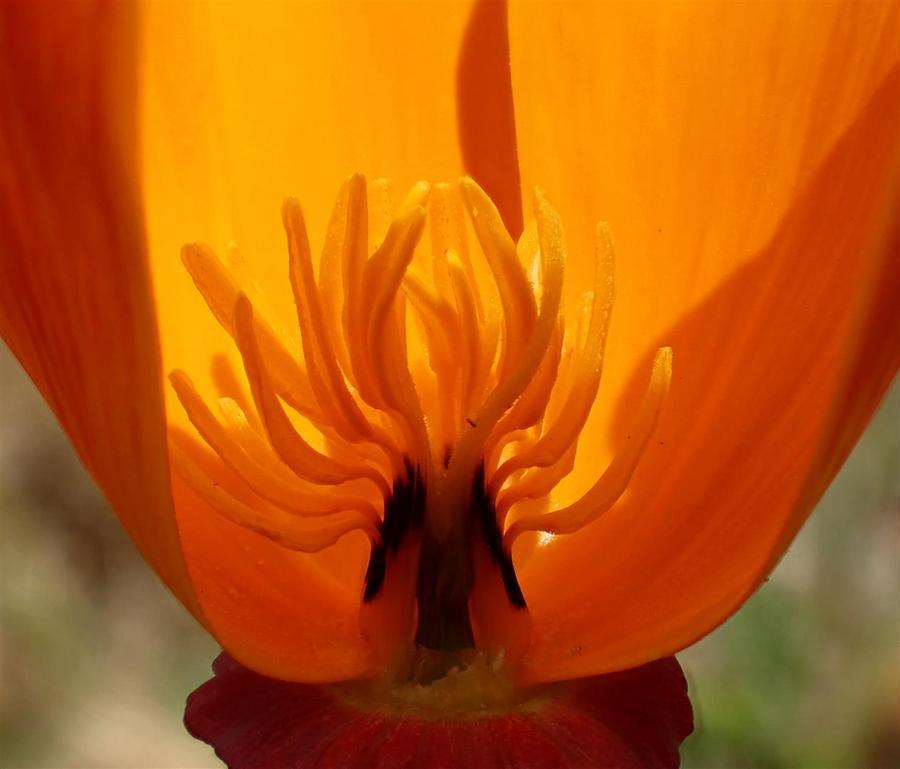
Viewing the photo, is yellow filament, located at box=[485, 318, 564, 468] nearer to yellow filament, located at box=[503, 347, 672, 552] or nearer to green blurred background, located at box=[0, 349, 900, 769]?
yellow filament, located at box=[503, 347, 672, 552]

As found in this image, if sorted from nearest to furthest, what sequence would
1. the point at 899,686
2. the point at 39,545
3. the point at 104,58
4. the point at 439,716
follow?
the point at 104,58
the point at 439,716
the point at 899,686
the point at 39,545

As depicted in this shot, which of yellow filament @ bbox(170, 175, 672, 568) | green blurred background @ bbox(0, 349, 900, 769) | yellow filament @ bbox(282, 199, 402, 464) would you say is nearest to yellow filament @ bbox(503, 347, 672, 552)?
yellow filament @ bbox(170, 175, 672, 568)

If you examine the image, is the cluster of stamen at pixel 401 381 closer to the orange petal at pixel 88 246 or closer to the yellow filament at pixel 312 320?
the yellow filament at pixel 312 320

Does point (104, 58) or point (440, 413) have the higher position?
point (104, 58)

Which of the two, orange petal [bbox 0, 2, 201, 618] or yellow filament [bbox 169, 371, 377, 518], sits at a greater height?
orange petal [bbox 0, 2, 201, 618]

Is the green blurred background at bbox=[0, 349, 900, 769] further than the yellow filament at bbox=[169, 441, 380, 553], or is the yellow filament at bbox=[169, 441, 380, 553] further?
the green blurred background at bbox=[0, 349, 900, 769]

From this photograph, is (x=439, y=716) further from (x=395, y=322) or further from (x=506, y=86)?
(x=506, y=86)

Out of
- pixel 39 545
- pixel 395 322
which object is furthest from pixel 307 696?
pixel 39 545

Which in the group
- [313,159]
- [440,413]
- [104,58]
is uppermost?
[104,58]
